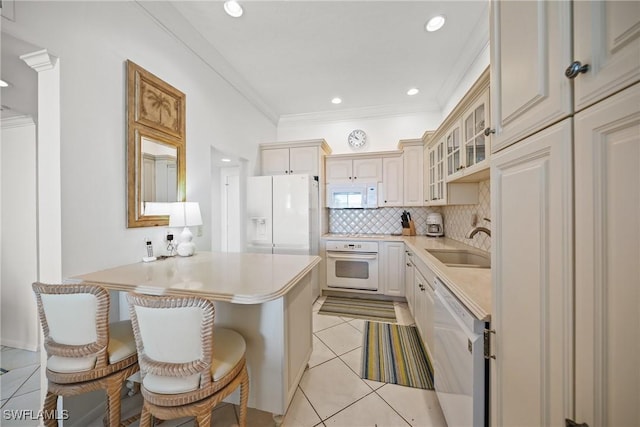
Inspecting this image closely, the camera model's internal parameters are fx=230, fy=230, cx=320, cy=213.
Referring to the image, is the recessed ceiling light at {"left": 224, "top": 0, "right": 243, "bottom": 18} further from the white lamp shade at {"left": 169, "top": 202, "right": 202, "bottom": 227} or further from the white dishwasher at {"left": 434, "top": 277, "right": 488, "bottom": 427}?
the white dishwasher at {"left": 434, "top": 277, "right": 488, "bottom": 427}

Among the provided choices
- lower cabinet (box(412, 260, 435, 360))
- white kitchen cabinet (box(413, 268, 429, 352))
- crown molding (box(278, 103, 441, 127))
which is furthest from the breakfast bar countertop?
crown molding (box(278, 103, 441, 127))

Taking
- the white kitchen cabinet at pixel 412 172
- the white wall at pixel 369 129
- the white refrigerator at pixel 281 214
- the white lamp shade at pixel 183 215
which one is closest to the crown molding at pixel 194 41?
the white wall at pixel 369 129

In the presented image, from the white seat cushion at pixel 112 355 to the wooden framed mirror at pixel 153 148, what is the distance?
701 mm

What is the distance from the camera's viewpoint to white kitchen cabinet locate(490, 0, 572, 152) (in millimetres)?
560

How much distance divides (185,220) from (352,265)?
2311 mm

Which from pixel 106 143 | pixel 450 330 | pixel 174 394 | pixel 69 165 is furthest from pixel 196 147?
pixel 450 330

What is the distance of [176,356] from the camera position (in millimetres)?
1002

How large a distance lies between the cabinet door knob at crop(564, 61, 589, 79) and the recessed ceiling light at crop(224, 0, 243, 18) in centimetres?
223

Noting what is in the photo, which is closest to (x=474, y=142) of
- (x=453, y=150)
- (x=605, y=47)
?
(x=453, y=150)

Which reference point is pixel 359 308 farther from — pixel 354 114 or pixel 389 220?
pixel 354 114

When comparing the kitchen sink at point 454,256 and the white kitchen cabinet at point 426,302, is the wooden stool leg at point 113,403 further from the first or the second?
the kitchen sink at point 454,256

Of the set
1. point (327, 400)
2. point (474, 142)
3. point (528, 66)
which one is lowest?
point (327, 400)

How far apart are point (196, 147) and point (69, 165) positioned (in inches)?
39.9

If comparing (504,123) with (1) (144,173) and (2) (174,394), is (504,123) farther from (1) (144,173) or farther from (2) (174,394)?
(1) (144,173)
